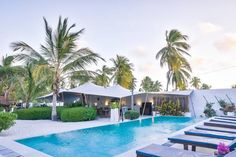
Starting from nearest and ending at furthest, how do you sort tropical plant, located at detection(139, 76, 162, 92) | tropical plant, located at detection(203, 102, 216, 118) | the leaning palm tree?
1. the leaning palm tree
2. tropical plant, located at detection(203, 102, 216, 118)
3. tropical plant, located at detection(139, 76, 162, 92)

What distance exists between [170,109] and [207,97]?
360 cm

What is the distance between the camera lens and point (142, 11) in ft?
47.9

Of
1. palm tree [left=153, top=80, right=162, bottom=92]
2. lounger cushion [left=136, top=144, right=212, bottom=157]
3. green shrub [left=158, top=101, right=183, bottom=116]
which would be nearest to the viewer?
lounger cushion [left=136, top=144, right=212, bottom=157]

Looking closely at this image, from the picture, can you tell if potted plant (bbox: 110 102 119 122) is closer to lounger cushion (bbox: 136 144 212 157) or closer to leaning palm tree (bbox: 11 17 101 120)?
leaning palm tree (bbox: 11 17 101 120)

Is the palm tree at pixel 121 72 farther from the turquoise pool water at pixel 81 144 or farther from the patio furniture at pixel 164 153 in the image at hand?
the patio furniture at pixel 164 153

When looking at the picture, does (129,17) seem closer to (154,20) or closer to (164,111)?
(154,20)

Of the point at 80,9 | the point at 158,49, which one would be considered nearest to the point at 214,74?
the point at 158,49

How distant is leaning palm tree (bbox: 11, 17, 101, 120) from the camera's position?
15625mm

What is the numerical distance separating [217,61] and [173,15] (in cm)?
1179

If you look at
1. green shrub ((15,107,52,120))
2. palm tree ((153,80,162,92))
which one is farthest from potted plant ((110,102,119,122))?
palm tree ((153,80,162,92))

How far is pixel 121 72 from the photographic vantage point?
31.3 meters

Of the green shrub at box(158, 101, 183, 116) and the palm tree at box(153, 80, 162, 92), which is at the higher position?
the palm tree at box(153, 80, 162, 92)

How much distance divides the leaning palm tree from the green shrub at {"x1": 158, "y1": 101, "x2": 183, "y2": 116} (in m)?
9.06

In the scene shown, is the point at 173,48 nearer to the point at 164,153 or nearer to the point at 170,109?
the point at 170,109
